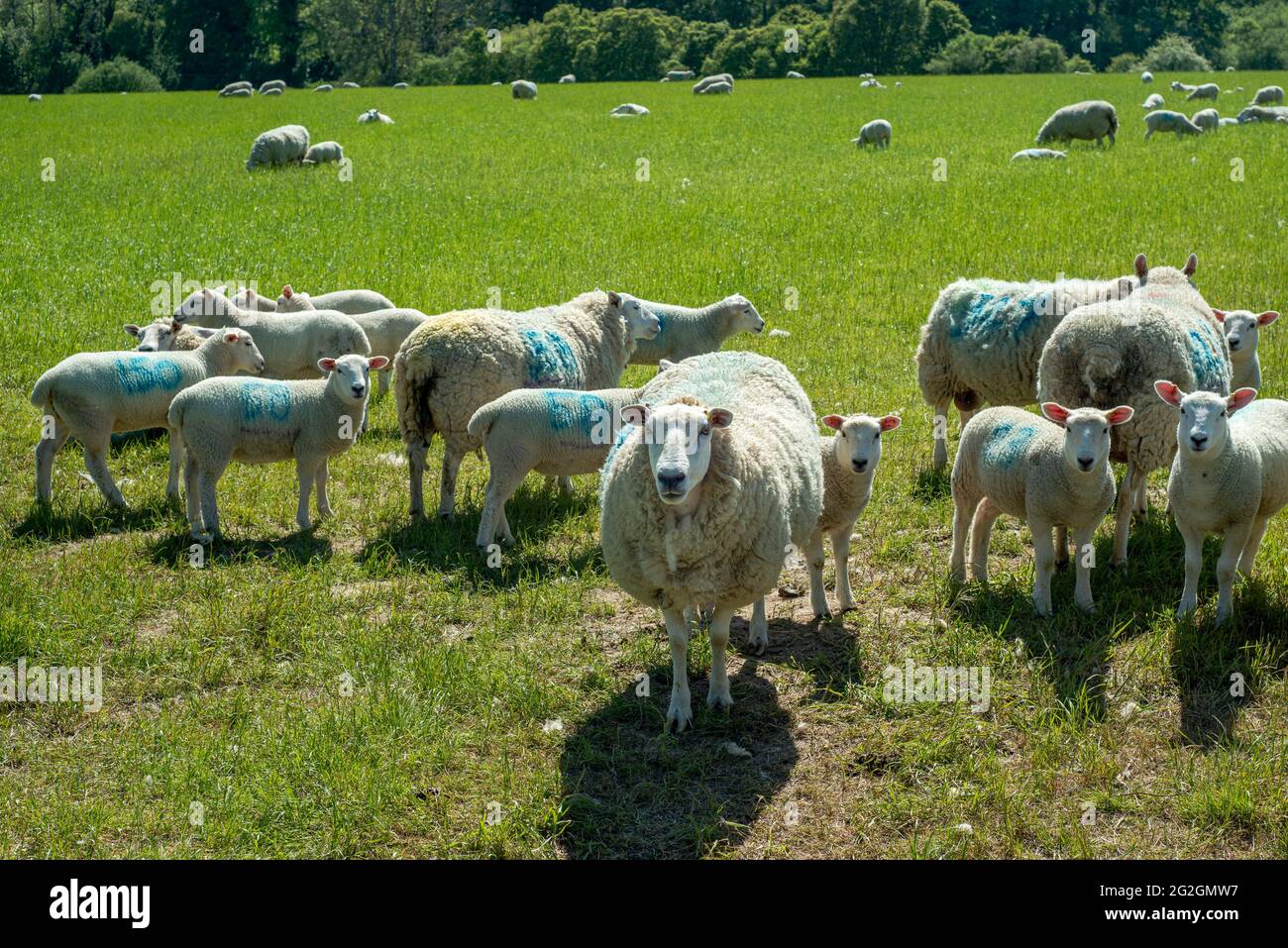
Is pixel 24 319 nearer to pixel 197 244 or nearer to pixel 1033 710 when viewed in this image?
pixel 197 244

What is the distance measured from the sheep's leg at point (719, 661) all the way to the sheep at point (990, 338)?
3.97 m

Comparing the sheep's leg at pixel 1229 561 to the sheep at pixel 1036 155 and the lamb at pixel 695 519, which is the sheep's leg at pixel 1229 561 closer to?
the lamb at pixel 695 519

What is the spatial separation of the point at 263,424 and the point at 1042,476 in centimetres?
496

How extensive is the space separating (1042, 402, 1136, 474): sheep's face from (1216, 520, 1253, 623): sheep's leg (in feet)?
2.61

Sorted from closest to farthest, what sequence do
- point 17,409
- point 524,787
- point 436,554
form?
1. point 524,787
2. point 436,554
3. point 17,409

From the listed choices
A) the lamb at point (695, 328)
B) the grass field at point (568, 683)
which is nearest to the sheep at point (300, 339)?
the grass field at point (568, 683)

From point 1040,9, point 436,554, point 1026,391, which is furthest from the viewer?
point 1040,9

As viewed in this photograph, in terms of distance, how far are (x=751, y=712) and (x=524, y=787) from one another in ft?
4.11

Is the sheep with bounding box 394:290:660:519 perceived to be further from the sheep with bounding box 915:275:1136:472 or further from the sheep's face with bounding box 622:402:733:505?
the sheep's face with bounding box 622:402:733:505

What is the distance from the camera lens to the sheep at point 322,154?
2945 centimetres

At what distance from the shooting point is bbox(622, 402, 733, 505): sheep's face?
5.15m

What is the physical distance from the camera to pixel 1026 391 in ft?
29.1

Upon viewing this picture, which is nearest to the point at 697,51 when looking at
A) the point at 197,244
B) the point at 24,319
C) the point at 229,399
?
the point at 197,244

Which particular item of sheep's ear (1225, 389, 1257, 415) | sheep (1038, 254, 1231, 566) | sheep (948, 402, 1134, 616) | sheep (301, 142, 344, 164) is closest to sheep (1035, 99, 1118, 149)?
sheep (301, 142, 344, 164)
